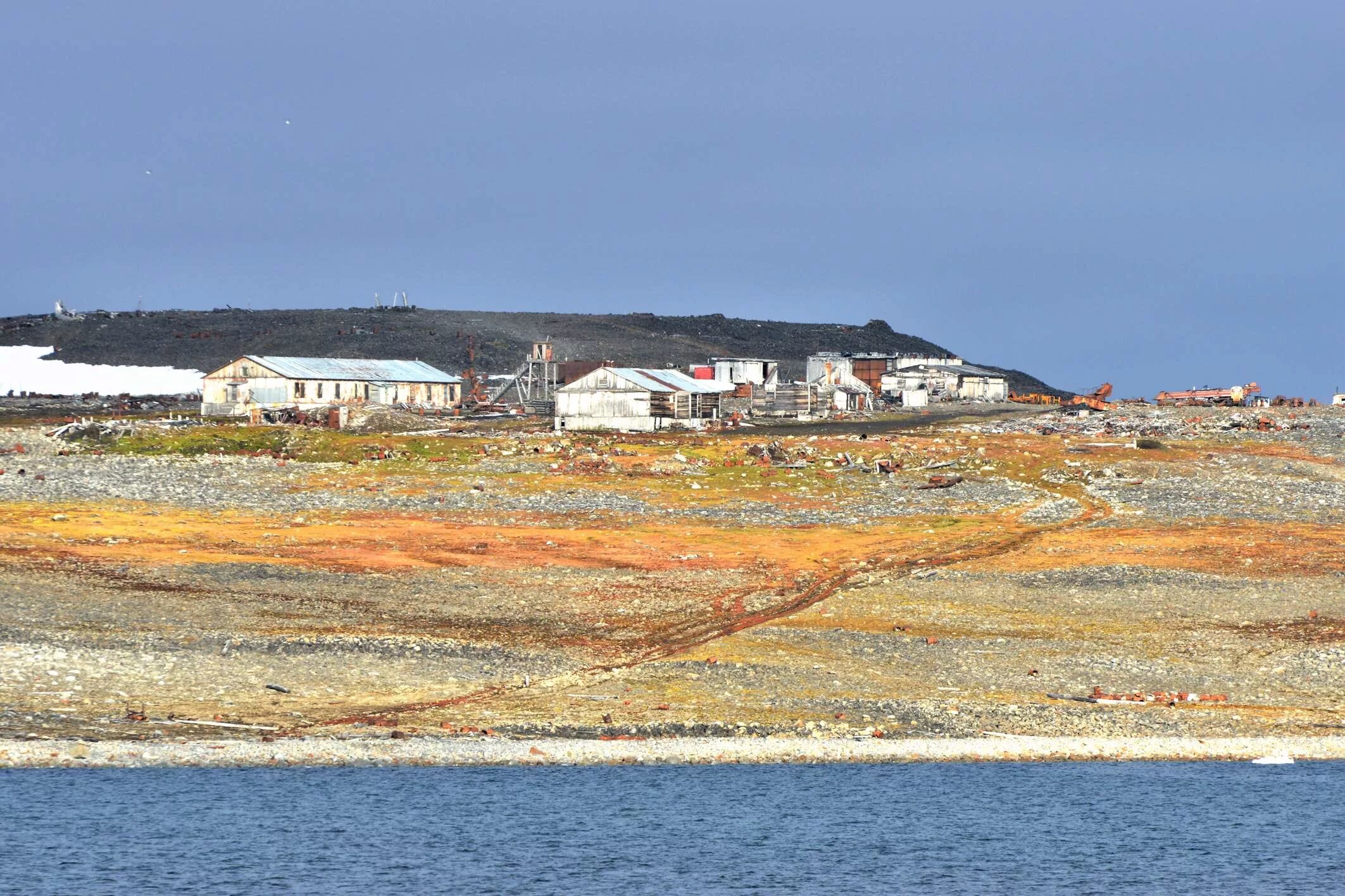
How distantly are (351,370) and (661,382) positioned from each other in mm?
24113

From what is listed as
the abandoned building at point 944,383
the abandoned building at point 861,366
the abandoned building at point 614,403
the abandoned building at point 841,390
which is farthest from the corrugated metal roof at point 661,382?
the abandoned building at point 944,383

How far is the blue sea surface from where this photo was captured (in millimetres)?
28203

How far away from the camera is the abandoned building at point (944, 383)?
502 ft

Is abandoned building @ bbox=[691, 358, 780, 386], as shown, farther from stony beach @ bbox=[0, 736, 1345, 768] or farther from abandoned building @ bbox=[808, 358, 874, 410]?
stony beach @ bbox=[0, 736, 1345, 768]

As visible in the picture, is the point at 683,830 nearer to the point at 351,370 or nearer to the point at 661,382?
the point at 661,382

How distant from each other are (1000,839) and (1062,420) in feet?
283

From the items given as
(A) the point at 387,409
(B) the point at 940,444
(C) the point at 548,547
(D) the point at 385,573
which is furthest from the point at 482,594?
(A) the point at 387,409

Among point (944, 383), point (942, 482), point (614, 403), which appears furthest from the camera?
point (944, 383)

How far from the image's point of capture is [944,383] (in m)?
160

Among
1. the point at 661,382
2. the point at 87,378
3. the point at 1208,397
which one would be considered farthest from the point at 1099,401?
the point at 87,378

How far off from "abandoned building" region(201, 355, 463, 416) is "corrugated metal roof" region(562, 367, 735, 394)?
18.1 metres

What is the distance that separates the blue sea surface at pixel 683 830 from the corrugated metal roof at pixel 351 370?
261ft

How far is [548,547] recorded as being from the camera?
57.0 metres

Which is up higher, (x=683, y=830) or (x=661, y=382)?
(x=661, y=382)
